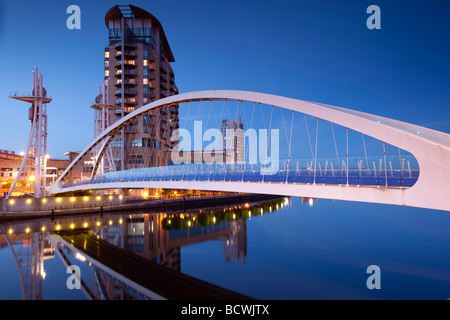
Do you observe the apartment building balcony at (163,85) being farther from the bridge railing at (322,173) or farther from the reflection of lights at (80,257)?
the reflection of lights at (80,257)

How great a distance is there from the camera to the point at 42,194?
103 feet

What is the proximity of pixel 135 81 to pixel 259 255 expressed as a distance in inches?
1635

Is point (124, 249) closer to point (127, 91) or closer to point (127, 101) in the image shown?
point (127, 101)

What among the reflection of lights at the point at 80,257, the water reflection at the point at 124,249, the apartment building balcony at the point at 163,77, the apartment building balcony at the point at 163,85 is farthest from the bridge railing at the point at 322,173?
the apartment building balcony at the point at 163,77

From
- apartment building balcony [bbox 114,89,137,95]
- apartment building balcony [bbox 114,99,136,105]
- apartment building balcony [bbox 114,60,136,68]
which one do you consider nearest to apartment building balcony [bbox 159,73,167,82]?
apartment building balcony [bbox 114,60,136,68]

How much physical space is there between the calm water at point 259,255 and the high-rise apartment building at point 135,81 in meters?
19.1

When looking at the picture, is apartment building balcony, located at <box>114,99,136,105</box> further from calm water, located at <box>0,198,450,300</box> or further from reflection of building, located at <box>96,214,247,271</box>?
reflection of building, located at <box>96,214,247,271</box>

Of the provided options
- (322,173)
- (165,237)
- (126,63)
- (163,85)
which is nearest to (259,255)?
(165,237)

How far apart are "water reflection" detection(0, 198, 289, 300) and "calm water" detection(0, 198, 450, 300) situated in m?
0.10

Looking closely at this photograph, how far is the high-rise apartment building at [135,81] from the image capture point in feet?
167

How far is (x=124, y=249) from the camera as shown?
→ 21141mm
